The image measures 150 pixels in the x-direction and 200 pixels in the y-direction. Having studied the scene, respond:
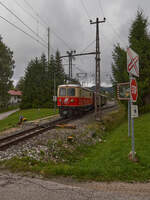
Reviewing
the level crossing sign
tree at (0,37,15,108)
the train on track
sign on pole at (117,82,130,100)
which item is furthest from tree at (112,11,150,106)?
tree at (0,37,15,108)

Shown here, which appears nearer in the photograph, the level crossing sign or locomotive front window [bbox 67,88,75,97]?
the level crossing sign

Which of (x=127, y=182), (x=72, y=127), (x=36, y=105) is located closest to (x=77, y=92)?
(x=72, y=127)

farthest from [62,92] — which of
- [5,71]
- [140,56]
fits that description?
[5,71]

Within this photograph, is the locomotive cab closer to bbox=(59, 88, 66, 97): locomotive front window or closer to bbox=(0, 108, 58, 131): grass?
bbox=(59, 88, 66, 97): locomotive front window

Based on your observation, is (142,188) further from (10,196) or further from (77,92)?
(77,92)

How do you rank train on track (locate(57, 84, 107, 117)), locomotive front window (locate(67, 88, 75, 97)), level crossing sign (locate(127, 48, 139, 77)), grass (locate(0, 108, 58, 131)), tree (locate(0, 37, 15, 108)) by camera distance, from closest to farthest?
level crossing sign (locate(127, 48, 139, 77))
grass (locate(0, 108, 58, 131))
train on track (locate(57, 84, 107, 117))
locomotive front window (locate(67, 88, 75, 97))
tree (locate(0, 37, 15, 108))

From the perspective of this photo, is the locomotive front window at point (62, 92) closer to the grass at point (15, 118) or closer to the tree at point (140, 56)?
the grass at point (15, 118)

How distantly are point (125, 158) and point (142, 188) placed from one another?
1.67 metres

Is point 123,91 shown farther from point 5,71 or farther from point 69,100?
point 5,71

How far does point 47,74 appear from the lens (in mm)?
48219

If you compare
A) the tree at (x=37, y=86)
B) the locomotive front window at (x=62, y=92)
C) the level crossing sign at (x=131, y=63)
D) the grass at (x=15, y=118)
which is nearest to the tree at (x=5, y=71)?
the tree at (x=37, y=86)

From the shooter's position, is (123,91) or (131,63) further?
(123,91)

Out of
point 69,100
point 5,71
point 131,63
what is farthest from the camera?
point 5,71

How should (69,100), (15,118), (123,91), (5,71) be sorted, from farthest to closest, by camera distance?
1. (5,71)
2. (15,118)
3. (69,100)
4. (123,91)
